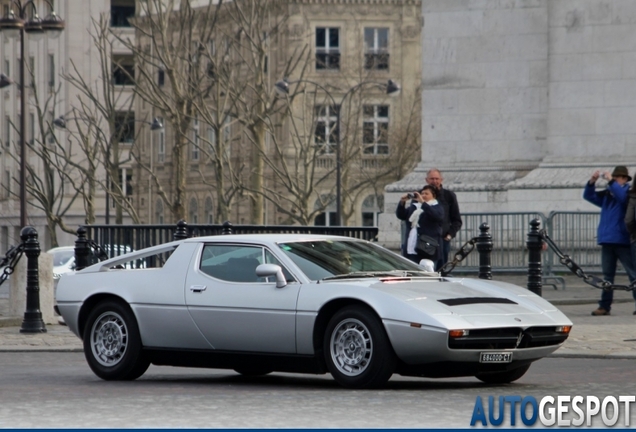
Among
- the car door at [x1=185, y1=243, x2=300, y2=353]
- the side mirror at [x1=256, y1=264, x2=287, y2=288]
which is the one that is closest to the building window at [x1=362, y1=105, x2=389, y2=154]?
the car door at [x1=185, y1=243, x2=300, y2=353]

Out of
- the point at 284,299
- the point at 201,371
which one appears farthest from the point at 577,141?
the point at 284,299

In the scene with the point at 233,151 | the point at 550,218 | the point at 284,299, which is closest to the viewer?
the point at 284,299

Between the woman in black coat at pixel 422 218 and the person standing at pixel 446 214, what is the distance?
0.37 metres

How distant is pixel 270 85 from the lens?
2960 inches

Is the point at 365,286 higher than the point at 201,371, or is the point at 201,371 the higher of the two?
the point at 365,286

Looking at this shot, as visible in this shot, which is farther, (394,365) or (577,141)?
(577,141)

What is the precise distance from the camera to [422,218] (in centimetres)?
1884

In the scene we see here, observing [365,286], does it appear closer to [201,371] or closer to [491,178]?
[201,371]

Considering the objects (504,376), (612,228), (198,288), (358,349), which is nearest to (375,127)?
(612,228)

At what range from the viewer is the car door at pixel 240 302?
39.4 feet

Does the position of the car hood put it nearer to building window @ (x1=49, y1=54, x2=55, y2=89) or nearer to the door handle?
the door handle

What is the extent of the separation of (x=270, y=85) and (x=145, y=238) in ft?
179

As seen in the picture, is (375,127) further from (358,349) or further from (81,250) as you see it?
(358,349)

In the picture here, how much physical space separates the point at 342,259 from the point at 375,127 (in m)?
51.7
